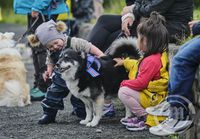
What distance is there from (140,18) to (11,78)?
2.39 meters

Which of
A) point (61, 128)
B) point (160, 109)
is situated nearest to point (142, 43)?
point (160, 109)

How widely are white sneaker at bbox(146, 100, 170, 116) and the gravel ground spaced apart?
0.22m

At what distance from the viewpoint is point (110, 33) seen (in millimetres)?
6492

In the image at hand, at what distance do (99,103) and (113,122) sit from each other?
38 centimetres

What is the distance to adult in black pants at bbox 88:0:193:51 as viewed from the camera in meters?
5.92

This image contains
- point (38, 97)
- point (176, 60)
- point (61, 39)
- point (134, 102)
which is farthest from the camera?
point (38, 97)

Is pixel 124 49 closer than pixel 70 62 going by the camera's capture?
No

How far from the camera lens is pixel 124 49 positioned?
19.4 ft

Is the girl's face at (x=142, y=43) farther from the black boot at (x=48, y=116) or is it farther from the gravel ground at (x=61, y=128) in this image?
the black boot at (x=48, y=116)

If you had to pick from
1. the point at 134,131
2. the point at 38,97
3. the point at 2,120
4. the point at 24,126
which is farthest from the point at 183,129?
the point at 38,97

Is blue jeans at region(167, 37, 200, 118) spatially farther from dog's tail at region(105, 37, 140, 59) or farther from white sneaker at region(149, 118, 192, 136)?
dog's tail at region(105, 37, 140, 59)

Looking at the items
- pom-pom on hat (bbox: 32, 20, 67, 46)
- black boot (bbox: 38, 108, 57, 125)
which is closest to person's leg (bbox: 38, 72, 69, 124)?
black boot (bbox: 38, 108, 57, 125)

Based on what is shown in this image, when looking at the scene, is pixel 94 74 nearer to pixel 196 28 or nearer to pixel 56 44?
pixel 56 44

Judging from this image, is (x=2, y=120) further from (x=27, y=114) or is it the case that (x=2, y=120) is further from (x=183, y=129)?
(x=183, y=129)
